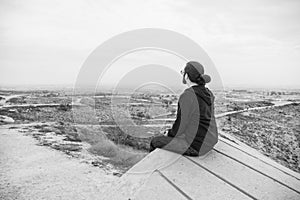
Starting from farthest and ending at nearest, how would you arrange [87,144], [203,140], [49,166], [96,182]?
1. [87,144]
2. [49,166]
3. [96,182]
4. [203,140]

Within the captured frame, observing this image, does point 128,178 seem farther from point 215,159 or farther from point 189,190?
point 215,159

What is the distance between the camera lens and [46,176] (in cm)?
597

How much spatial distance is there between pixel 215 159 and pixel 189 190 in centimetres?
77

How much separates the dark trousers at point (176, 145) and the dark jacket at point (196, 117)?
0.19 ft

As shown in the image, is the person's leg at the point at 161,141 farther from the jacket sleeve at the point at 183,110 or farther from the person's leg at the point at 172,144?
the jacket sleeve at the point at 183,110

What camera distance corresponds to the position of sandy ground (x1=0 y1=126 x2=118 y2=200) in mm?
4996

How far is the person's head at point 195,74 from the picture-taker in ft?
9.66

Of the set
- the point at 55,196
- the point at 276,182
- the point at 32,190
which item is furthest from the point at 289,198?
the point at 32,190

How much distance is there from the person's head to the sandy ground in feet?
9.75

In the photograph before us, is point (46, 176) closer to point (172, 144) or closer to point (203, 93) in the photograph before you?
point (172, 144)

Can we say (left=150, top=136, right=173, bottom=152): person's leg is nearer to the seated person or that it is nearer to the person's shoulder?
the seated person

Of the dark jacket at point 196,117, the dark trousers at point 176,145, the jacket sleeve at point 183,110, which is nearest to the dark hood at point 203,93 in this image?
the dark jacket at point 196,117

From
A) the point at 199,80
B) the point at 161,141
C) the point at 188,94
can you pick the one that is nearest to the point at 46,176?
the point at 161,141

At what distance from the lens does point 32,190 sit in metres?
5.06
